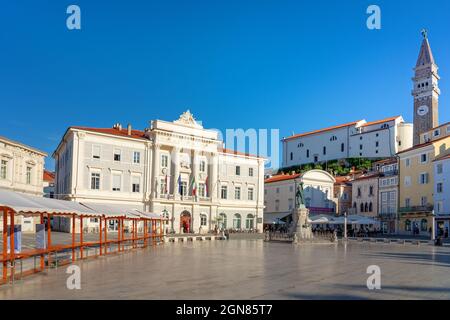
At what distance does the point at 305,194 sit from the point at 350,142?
36663 mm

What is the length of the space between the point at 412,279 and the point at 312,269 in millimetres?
3679

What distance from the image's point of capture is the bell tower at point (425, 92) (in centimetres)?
9481

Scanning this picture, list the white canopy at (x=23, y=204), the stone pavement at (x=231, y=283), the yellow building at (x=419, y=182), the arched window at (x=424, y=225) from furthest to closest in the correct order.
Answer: the yellow building at (x=419, y=182)
the arched window at (x=424, y=225)
the white canopy at (x=23, y=204)
the stone pavement at (x=231, y=283)

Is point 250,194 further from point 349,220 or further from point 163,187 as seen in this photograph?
point 349,220

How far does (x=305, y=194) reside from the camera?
72438mm

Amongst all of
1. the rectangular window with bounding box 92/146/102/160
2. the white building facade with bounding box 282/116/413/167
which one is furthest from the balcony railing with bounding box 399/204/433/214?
the rectangular window with bounding box 92/146/102/160

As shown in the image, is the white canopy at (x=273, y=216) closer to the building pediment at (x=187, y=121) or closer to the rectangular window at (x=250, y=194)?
the rectangular window at (x=250, y=194)

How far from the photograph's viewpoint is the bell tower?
9481cm

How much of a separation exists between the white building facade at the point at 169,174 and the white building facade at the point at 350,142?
41813 millimetres

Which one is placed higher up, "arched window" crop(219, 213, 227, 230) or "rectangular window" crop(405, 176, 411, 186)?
"rectangular window" crop(405, 176, 411, 186)

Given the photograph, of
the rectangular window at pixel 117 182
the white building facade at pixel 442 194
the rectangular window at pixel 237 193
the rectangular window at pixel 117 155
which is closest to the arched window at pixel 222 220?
the rectangular window at pixel 237 193

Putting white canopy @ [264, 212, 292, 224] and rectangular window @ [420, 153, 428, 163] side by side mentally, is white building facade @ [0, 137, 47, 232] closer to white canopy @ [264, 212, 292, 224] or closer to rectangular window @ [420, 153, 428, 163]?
white canopy @ [264, 212, 292, 224]
